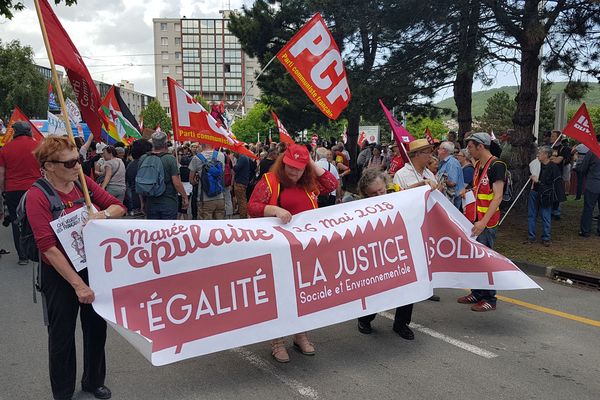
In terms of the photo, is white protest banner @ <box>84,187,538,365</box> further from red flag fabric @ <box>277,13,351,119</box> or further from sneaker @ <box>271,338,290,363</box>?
red flag fabric @ <box>277,13,351,119</box>

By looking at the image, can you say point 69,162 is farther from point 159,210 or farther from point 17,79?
point 17,79

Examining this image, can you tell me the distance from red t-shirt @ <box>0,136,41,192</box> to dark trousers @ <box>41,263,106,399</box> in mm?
4529

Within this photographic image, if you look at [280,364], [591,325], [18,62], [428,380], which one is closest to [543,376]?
[428,380]

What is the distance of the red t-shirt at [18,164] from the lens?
7176 mm

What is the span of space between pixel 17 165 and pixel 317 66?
4455mm

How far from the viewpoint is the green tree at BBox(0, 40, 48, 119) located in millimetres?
46031

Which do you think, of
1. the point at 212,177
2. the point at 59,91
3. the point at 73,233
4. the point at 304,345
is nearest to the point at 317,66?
the point at 212,177

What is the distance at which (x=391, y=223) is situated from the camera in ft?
14.8

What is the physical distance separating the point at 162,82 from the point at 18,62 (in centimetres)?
7689

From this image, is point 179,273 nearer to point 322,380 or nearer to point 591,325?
point 322,380

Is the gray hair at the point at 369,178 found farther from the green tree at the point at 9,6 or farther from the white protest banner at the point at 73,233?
the green tree at the point at 9,6

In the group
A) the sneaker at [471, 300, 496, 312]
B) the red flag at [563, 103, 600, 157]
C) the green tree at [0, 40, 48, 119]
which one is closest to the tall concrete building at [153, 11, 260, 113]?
the green tree at [0, 40, 48, 119]

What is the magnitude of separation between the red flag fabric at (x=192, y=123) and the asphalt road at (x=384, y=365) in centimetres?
304

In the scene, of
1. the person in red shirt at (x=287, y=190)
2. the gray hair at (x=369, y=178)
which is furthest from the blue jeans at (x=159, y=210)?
the gray hair at (x=369, y=178)
